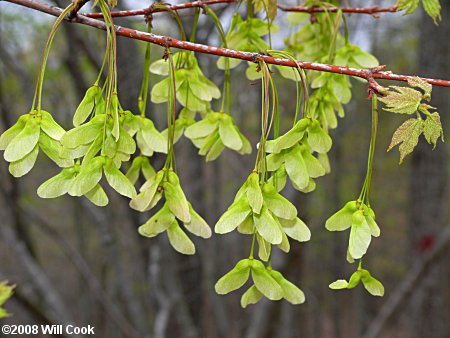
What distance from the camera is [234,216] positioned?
90cm

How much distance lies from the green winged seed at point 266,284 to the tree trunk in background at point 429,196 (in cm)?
290

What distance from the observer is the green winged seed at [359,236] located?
0.92 m

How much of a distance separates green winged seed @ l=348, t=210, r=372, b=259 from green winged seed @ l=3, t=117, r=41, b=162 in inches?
23.0

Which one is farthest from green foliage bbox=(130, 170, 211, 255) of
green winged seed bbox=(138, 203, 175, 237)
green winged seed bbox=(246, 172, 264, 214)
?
green winged seed bbox=(246, 172, 264, 214)

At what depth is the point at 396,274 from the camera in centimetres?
1240

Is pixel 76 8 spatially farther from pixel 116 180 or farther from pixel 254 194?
pixel 254 194

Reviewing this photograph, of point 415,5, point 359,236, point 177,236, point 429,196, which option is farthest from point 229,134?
point 429,196

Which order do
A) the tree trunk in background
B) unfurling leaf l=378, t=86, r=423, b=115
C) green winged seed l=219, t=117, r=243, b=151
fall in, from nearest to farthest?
unfurling leaf l=378, t=86, r=423, b=115 < green winged seed l=219, t=117, r=243, b=151 < the tree trunk in background

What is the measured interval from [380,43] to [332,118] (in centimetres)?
854

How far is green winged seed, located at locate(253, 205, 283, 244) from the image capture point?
870 mm

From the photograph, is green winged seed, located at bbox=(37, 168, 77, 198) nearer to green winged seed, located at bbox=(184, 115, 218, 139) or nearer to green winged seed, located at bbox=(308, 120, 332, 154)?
green winged seed, located at bbox=(184, 115, 218, 139)

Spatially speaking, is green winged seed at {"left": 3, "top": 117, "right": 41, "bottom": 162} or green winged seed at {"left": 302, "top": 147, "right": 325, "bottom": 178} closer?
green winged seed at {"left": 3, "top": 117, "right": 41, "bottom": 162}

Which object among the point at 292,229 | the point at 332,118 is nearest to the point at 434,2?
the point at 332,118

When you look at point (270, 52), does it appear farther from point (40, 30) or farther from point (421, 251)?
point (40, 30)
